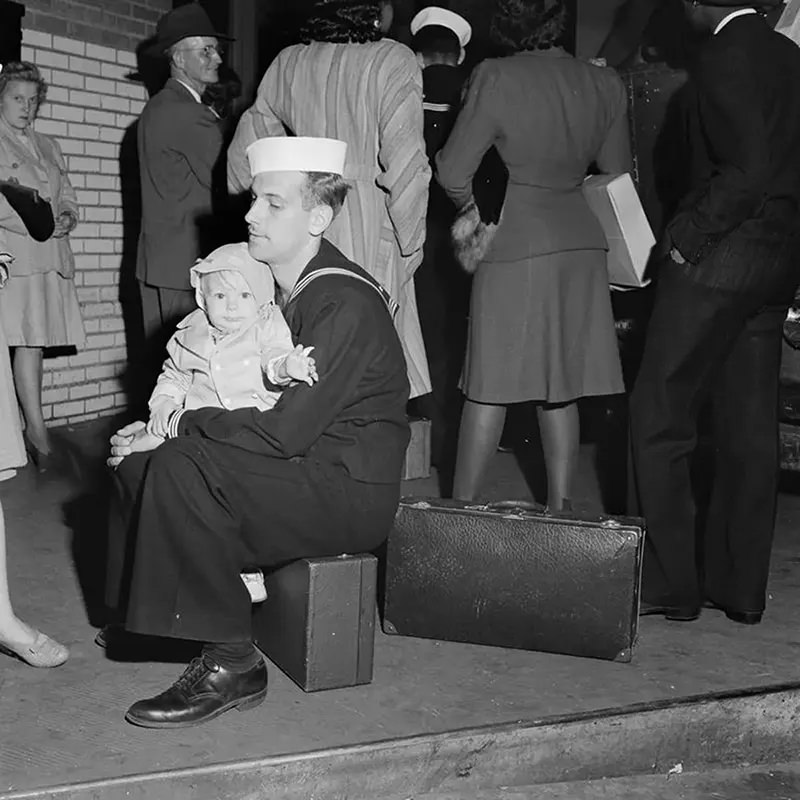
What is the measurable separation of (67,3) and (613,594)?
493cm

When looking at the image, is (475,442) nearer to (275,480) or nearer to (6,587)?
(275,480)

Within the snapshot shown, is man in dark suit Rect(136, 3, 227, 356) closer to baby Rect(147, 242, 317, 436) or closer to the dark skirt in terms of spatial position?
the dark skirt

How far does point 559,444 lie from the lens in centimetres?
489

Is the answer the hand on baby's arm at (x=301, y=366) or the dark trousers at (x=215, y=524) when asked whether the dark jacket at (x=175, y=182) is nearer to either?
the dark trousers at (x=215, y=524)

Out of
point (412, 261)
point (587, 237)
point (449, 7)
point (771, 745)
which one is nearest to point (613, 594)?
point (771, 745)

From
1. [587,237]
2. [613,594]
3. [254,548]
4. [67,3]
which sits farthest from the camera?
[67,3]

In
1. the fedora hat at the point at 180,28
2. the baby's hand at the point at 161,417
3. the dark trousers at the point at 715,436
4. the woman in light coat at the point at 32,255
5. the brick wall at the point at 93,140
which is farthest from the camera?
the brick wall at the point at 93,140

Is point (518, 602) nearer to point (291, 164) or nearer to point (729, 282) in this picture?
point (729, 282)

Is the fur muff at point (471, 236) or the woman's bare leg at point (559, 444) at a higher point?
the fur muff at point (471, 236)

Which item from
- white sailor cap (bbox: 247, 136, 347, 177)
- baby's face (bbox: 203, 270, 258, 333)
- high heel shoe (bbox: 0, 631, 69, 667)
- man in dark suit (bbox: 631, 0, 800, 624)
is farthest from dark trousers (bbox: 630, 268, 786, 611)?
high heel shoe (bbox: 0, 631, 69, 667)

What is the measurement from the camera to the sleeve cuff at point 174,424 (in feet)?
11.4

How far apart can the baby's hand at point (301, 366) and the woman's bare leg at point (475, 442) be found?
4.92ft

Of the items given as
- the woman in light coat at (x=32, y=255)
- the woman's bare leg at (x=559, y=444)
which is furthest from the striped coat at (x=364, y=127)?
the woman in light coat at (x=32, y=255)

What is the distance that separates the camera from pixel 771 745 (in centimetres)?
368
